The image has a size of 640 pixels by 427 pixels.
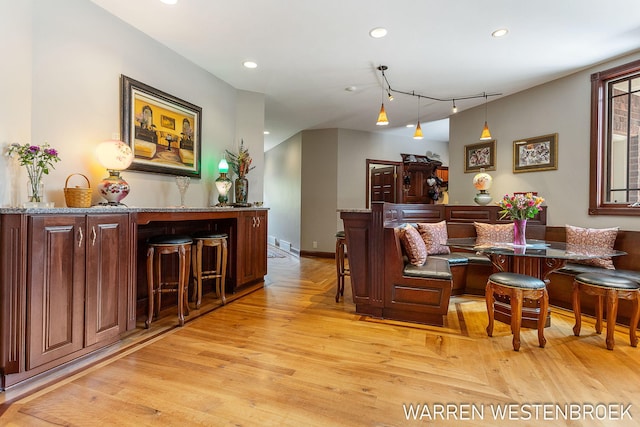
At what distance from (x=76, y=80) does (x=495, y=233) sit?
451 cm

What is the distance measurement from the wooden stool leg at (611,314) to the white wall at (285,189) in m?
5.47

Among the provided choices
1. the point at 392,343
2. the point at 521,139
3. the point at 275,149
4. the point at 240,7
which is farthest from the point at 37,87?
the point at 275,149

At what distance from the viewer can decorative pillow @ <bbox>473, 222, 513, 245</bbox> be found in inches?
144

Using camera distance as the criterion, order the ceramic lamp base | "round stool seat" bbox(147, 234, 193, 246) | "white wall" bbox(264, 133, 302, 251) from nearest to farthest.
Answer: the ceramic lamp base
"round stool seat" bbox(147, 234, 193, 246)
"white wall" bbox(264, 133, 302, 251)

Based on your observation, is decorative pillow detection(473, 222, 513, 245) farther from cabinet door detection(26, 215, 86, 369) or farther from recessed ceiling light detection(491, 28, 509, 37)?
cabinet door detection(26, 215, 86, 369)

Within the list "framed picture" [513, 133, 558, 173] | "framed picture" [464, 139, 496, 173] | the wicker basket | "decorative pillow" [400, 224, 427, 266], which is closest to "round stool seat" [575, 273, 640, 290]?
"decorative pillow" [400, 224, 427, 266]

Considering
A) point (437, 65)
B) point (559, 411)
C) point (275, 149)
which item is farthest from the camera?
point (275, 149)

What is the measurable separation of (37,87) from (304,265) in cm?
438

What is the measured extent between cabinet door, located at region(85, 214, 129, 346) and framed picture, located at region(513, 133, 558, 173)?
16.2 feet

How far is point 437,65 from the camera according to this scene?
3.62 m

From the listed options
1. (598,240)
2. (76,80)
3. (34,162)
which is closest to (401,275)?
(598,240)

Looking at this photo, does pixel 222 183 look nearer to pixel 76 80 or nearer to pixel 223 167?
pixel 223 167

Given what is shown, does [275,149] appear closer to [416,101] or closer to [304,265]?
[304,265]

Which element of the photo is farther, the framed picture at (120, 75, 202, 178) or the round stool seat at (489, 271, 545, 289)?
the framed picture at (120, 75, 202, 178)
